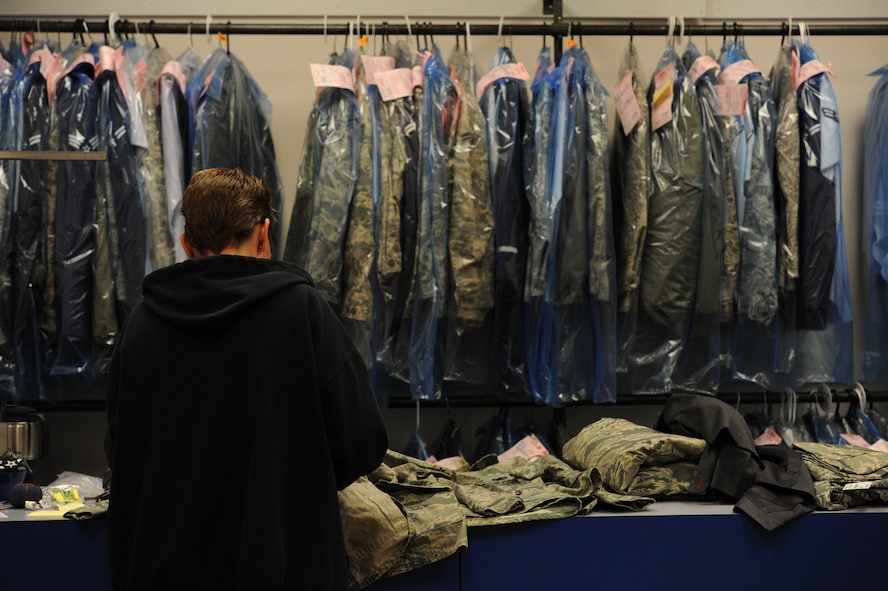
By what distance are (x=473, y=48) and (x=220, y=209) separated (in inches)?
89.4

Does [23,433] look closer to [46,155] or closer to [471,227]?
[46,155]

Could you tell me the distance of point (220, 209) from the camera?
1783 millimetres

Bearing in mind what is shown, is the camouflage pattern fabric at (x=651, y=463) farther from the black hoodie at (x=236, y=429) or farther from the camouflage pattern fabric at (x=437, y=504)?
the black hoodie at (x=236, y=429)

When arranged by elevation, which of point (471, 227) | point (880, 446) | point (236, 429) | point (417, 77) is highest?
point (417, 77)

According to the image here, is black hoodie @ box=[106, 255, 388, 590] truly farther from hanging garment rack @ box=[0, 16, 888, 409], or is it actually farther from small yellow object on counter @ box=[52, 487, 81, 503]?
hanging garment rack @ box=[0, 16, 888, 409]

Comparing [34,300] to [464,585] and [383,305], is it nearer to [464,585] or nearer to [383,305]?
[383,305]

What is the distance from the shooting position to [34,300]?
3.31m

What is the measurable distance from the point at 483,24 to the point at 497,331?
120 centimetres

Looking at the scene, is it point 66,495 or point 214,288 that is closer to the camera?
point 214,288

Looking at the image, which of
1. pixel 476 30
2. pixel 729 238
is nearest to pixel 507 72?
pixel 476 30

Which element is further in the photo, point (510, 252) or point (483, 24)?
point (483, 24)

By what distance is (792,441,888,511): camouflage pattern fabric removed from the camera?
2404 mm

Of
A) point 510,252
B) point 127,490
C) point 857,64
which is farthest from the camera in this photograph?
point 857,64

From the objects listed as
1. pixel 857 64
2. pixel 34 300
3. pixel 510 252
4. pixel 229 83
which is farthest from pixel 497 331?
pixel 857 64
